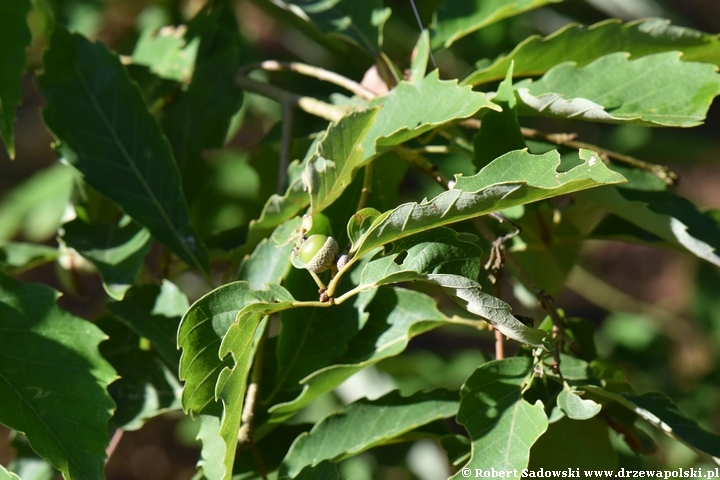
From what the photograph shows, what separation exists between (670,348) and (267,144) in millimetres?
1803

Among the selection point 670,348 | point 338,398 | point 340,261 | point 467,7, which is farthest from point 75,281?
point 670,348

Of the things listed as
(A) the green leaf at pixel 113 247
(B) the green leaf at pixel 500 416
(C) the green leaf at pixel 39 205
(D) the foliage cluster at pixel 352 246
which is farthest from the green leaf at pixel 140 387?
(C) the green leaf at pixel 39 205

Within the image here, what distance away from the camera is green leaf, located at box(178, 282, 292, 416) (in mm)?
750

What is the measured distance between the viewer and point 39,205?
2217 mm

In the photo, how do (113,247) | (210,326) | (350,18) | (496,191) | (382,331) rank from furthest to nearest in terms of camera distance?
1. (350,18)
2. (113,247)
3. (382,331)
4. (210,326)
5. (496,191)

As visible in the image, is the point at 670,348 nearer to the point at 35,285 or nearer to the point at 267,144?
the point at 267,144

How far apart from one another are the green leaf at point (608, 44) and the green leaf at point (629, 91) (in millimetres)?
89

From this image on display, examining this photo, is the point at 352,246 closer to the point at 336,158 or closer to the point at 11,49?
the point at 336,158

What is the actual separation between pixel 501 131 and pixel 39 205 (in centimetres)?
179

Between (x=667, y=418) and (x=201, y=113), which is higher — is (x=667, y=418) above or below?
below

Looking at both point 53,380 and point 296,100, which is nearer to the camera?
point 53,380

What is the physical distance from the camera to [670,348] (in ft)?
Result: 8.02

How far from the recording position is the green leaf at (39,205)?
7.11ft

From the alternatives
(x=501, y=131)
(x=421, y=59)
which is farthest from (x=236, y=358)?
(x=421, y=59)
